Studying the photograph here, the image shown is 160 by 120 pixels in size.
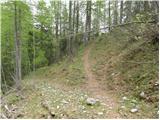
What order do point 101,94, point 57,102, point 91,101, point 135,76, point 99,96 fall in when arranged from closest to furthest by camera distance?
point 91,101 < point 57,102 < point 99,96 < point 101,94 < point 135,76

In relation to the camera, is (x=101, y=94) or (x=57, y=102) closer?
(x=57, y=102)

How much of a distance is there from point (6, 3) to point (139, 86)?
7.71 m

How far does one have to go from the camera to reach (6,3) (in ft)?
40.3

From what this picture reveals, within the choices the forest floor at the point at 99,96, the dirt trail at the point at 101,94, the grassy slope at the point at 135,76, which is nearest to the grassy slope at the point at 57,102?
the forest floor at the point at 99,96

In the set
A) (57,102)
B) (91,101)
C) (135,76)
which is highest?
(135,76)

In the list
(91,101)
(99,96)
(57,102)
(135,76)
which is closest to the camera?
(91,101)

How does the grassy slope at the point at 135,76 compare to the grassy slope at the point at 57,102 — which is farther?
the grassy slope at the point at 57,102

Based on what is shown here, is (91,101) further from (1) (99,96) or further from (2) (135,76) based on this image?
(2) (135,76)

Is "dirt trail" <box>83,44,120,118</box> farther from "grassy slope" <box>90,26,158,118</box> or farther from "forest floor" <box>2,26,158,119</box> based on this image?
"grassy slope" <box>90,26,158,118</box>

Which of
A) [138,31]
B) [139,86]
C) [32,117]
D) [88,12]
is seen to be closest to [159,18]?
[138,31]

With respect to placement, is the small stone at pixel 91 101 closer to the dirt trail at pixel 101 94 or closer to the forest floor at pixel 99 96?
the forest floor at pixel 99 96

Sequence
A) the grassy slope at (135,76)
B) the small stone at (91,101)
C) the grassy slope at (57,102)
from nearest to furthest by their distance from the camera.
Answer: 1. the grassy slope at (135,76)
2. the grassy slope at (57,102)
3. the small stone at (91,101)

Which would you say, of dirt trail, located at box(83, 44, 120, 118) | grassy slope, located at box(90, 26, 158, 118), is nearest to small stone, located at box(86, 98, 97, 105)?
dirt trail, located at box(83, 44, 120, 118)

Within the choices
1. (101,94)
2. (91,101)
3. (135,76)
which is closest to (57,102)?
(91,101)
